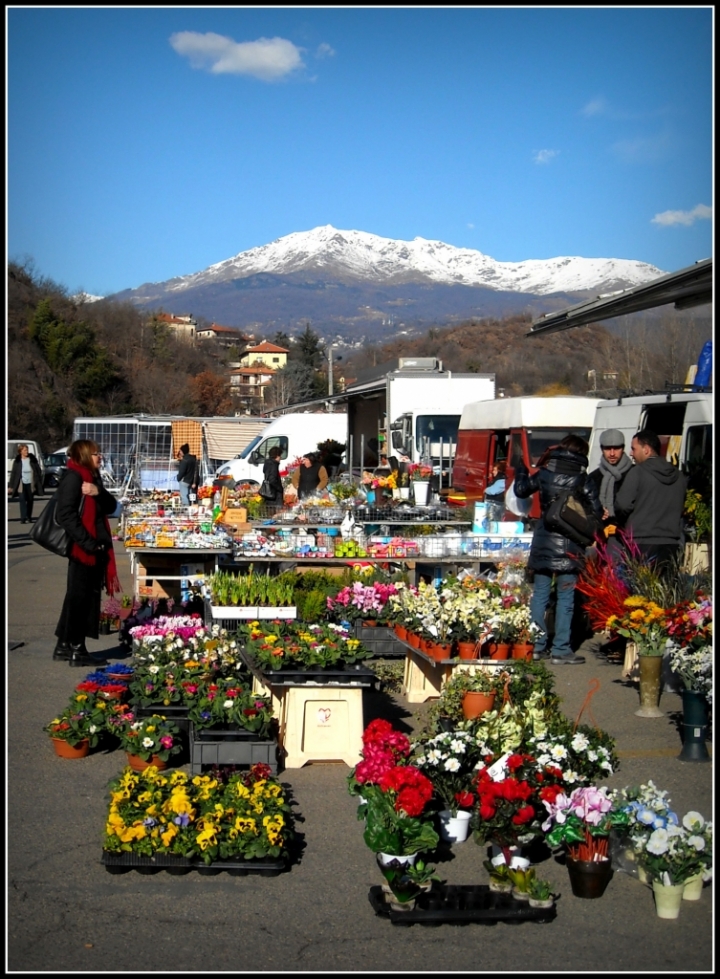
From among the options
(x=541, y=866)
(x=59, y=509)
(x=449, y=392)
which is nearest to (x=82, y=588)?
(x=59, y=509)

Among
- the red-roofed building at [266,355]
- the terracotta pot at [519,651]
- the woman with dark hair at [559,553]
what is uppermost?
the red-roofed building at [266,355]

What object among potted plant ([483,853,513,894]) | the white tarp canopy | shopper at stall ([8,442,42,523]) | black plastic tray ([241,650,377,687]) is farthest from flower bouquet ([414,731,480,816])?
the white tarp canopy

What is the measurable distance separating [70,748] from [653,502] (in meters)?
4.92

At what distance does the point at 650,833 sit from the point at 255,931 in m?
1.73

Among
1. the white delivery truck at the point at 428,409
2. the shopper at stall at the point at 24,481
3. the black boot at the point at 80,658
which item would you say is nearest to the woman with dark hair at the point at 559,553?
the black boot at the point at 80,658

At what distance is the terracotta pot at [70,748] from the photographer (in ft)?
22.8

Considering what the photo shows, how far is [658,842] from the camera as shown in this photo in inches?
184

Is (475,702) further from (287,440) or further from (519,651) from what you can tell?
(287,440)

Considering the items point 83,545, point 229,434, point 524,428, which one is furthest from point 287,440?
point 83,545

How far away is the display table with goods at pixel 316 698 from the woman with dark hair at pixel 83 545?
274 cm

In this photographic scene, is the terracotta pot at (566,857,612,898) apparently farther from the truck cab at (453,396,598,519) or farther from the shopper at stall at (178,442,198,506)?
the shopper at stall at (178,442,198,506)

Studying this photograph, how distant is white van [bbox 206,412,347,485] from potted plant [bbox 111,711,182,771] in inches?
861

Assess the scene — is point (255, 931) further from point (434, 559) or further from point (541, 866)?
point (434, 559)

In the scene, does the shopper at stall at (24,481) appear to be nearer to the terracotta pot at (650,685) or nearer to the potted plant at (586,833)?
the terracotta pot at (650,685)
